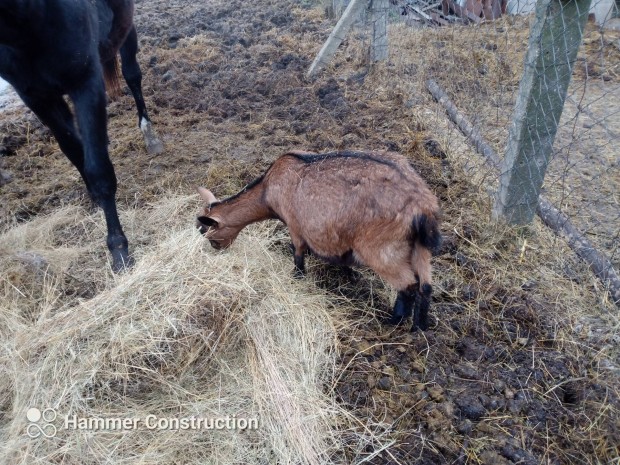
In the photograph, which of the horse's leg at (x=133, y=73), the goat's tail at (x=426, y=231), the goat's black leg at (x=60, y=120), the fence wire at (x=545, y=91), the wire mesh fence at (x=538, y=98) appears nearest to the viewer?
the goat's tail at (x=426, y=231)

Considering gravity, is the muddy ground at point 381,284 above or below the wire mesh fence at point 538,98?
below

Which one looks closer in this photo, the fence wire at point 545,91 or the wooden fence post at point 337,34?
the fence wire at point 545,91

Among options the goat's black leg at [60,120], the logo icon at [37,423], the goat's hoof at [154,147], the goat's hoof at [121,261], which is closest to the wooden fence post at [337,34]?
the goat's hoof at [154,147]

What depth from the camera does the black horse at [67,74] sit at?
2.66 m

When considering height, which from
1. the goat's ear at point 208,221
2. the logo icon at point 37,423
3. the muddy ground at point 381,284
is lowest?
the logo icon at point 37,423

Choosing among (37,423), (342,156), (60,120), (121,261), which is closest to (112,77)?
(60,120)

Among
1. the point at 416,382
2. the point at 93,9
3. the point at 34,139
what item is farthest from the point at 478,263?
the point at 34,139

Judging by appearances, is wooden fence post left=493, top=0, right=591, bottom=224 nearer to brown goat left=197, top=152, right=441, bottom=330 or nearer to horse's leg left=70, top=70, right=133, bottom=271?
brown goat left=197, top=152, right=441, bottom=330

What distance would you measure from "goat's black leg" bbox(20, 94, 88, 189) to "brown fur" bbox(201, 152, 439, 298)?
1402mm

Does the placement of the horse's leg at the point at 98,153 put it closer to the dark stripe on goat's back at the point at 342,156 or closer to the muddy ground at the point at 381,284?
the muddy ground at the point at 381,284

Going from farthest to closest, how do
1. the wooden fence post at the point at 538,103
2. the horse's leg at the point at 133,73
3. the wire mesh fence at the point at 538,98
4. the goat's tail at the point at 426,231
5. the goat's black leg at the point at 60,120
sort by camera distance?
the horse's leg at the point at 133,73
the goat's black leg at the point at 60,120
the wire mesh fence at the point at 538,98
the wooden fence post at the point at 538,103
the goat's tail at the point at 426,231

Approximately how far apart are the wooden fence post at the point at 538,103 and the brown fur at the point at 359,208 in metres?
0.84

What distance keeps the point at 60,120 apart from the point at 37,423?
193cm

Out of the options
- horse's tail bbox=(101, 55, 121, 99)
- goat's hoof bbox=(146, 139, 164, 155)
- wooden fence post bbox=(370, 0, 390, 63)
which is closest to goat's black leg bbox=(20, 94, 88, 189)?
goat's hoof bbox=(146, 139, 164, 155)
